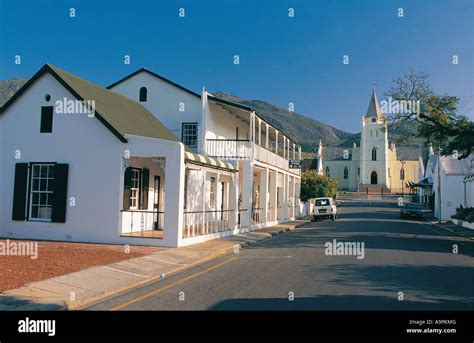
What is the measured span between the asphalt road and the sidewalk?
1.26 feet

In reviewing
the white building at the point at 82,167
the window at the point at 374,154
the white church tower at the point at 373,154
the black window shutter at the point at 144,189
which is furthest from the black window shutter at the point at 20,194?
the window at the point at 374,154

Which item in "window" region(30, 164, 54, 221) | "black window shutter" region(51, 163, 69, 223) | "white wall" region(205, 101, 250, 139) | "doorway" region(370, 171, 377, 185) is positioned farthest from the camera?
"doorway" region(370, 171, 377, 185)

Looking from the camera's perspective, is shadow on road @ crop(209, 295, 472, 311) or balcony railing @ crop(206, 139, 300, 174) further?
balcony railing @ crop(206, 139, 300, 174)

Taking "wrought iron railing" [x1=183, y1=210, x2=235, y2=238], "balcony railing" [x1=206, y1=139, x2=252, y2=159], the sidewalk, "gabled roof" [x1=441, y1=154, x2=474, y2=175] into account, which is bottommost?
the sidewalk

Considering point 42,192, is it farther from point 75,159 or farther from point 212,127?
point 212,127

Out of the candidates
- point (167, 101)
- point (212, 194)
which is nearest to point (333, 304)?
point (212, 194)

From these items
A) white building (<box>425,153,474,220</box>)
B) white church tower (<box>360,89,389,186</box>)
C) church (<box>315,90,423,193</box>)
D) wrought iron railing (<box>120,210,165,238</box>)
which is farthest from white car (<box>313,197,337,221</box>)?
white church tower (<box>360,89,389,186</box>)

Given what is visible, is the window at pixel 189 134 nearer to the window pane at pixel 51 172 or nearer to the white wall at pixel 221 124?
the white wall at pixel 221 124

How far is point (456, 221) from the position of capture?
34.8 m

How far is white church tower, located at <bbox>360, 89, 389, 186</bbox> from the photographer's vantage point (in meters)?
102
